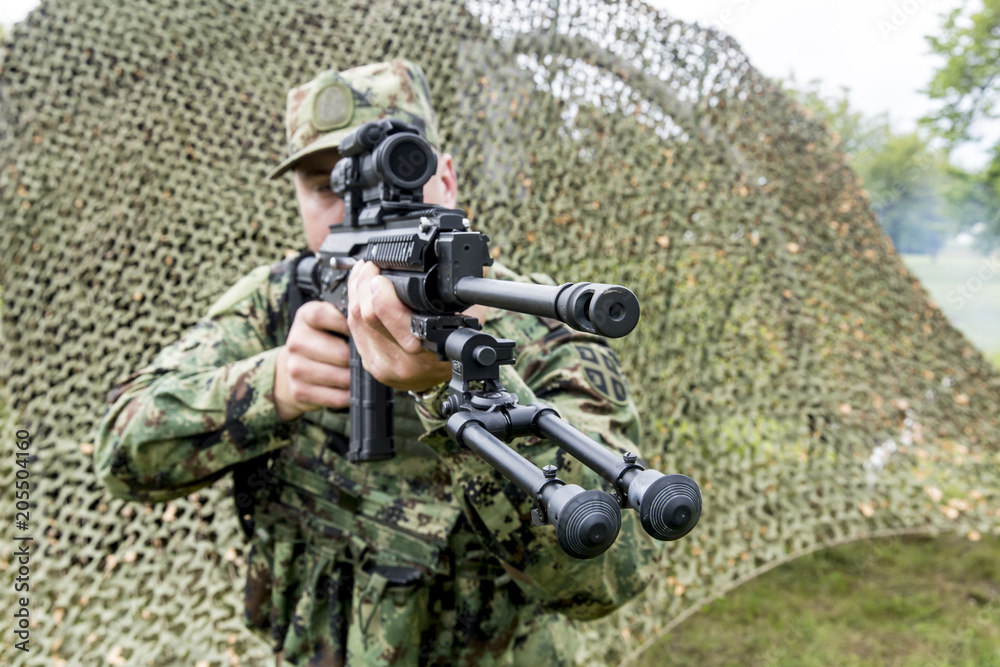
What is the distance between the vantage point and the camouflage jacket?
1.54 meters

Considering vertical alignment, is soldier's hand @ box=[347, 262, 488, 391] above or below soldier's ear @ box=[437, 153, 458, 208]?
below

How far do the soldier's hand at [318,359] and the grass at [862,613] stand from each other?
10.7 ft

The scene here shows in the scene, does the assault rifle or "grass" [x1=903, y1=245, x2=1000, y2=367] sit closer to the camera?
the assault rifle

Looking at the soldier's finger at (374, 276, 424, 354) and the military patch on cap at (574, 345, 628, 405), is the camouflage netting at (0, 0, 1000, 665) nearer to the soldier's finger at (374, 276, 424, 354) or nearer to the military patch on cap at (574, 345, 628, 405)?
the military patch on cap at (574, 345, 628, 405)

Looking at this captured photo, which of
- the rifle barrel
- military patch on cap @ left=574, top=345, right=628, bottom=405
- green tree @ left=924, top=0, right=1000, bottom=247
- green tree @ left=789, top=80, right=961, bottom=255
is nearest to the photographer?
the rifle barrel

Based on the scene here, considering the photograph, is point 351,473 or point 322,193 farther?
point 322,193

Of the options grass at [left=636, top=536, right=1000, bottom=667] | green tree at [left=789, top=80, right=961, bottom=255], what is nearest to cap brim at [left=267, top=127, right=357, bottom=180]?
grass at [left=636, top=536, right=1000, bottom=667]

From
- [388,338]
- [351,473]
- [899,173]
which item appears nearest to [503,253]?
[351,473]

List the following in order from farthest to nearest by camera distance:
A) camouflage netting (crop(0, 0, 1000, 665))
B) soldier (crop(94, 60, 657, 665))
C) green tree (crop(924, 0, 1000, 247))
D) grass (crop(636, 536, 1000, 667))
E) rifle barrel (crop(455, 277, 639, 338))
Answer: green tree (crop(924, 0, 1000, 247))
grass (crop(636, 536, 1000, 667))
camouflage netting (crop(0, 0, 1000, 665))
soldier (crop(94, 60, 657, 665))
rifle barrel (crop(455, 277, 639, 338))

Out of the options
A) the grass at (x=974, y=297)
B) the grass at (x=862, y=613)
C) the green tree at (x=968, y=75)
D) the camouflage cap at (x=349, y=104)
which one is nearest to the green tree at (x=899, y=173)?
the grass at (x=974, y=297)

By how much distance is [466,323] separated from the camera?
996 millimetres

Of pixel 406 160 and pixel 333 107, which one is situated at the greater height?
pixel 333 107

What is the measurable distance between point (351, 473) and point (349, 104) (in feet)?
3.62

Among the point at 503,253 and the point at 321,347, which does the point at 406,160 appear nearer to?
the point at 321,347
